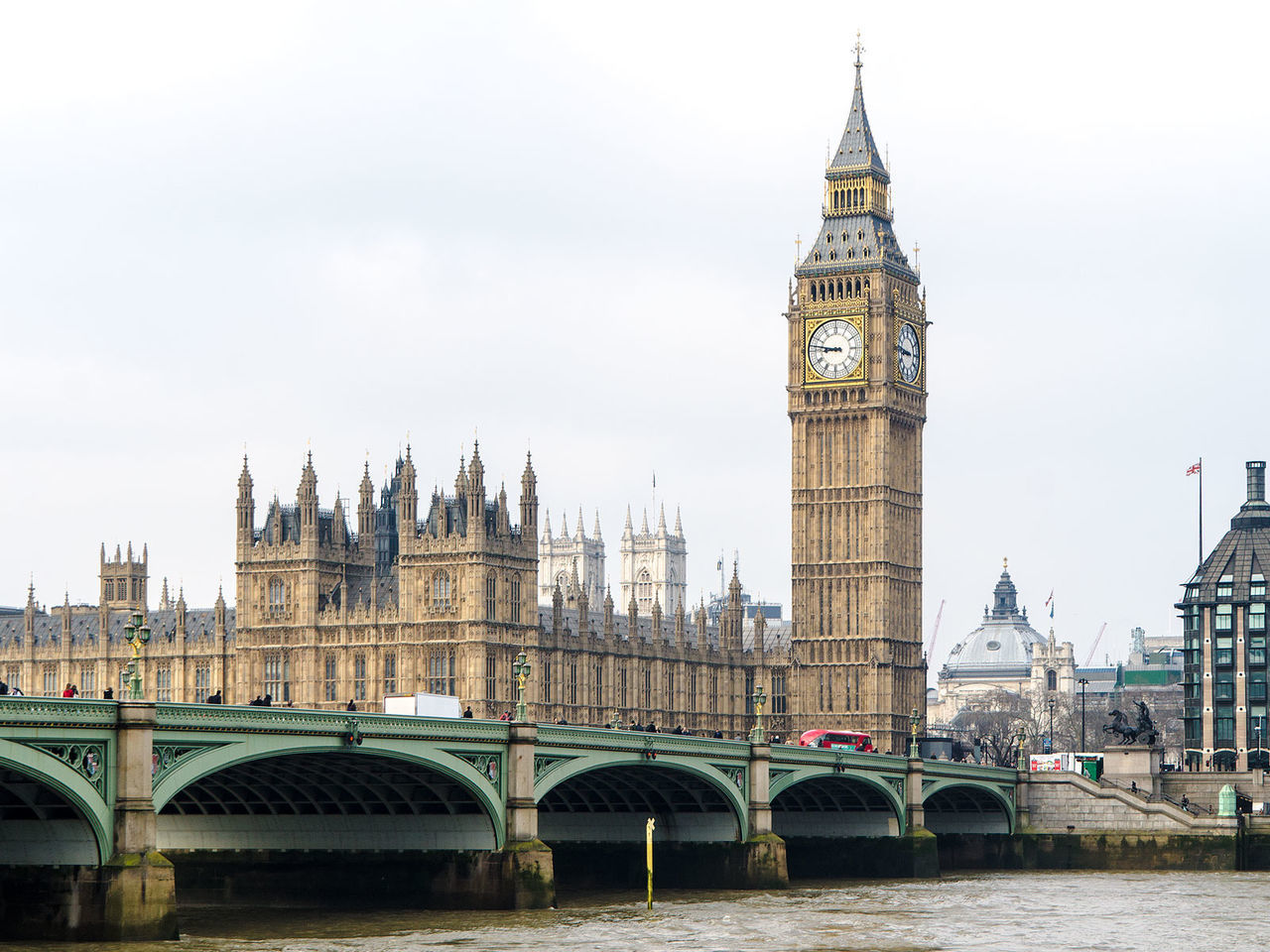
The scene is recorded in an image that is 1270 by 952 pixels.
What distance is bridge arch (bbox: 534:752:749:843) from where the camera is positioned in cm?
8442

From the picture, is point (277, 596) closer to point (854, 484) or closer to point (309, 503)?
point (309, 503)

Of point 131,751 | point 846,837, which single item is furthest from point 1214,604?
point 131,751

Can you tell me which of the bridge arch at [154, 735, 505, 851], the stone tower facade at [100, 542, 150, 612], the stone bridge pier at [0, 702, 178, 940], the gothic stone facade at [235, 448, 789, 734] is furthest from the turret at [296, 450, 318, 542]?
the stone bridge pier at [0, 702, 178, 940]

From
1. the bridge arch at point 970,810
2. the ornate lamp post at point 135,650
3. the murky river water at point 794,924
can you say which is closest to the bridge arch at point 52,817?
the murky river water at point 794,924

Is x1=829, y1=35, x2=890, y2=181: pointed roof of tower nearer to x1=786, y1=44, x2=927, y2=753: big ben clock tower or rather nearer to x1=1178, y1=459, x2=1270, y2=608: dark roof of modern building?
x1=786, y1=44, x2=927, y2=753: big ben clock tower

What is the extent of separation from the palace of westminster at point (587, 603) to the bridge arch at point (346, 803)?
5328 cm

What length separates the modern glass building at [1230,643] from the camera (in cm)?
15075

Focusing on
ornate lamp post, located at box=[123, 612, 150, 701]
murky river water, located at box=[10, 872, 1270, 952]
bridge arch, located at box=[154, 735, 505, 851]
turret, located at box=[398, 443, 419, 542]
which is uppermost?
turret, located at box=[398, 443, 419, 542]

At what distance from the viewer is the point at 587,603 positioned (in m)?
151

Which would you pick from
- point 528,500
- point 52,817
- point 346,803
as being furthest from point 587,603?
point 52,817

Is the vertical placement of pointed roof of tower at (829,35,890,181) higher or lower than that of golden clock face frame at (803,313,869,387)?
higher

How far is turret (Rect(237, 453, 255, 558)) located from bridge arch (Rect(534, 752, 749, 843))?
53623mm

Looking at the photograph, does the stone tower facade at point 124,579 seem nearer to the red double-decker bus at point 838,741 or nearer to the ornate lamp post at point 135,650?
the red double-decker bus at point 838,741

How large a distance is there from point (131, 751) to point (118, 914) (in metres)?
3.92
